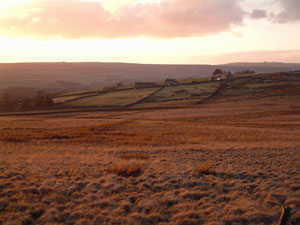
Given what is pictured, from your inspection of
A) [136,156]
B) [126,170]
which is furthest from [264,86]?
[126,170]

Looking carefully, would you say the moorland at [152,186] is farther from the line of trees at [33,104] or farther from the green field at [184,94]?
the line of trees at [33,104]

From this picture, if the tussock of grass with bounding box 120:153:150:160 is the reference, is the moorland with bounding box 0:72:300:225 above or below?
above

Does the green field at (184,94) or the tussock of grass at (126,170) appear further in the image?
the green field at (184,94)

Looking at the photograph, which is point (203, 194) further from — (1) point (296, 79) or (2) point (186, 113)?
(1) point (296, 79)

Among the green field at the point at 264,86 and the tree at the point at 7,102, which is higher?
the green field at the point at 264,86

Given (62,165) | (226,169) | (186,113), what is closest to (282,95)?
(186,113)

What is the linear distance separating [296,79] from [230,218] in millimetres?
100417

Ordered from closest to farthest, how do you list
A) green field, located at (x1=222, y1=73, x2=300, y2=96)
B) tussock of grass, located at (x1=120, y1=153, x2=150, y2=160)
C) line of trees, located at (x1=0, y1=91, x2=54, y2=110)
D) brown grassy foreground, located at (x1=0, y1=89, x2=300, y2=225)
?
1. brown grassy foreground, located at (x1=0, y1=89, x2=300, y2=225)
2. tussock of grass, located at (x1=120, y1=153, x2=150, y2=160)
3. line of trees, located at (x1=0, y1=91, x2=54, y2=110)
4. green field, located at (x1=222, y1=73, x2=300, y2=96)

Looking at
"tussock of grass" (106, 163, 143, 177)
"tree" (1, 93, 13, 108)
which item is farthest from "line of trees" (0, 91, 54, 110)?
"tussock of grass" (106, 163, 143, 177)

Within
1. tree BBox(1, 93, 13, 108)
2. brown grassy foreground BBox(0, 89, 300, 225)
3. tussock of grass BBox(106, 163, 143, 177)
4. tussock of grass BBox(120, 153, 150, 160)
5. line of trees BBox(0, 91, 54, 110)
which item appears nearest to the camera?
brown grassy foreground BBox(0, 89, 300, 225)

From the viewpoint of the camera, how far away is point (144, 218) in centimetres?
799

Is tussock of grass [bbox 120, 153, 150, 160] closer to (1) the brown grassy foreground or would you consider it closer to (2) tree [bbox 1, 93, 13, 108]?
(1) the brown grassy foreground

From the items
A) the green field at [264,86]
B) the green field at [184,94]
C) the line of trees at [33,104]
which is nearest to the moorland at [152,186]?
the green field at [184,94]

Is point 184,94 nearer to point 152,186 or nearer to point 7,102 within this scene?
point 7,102
